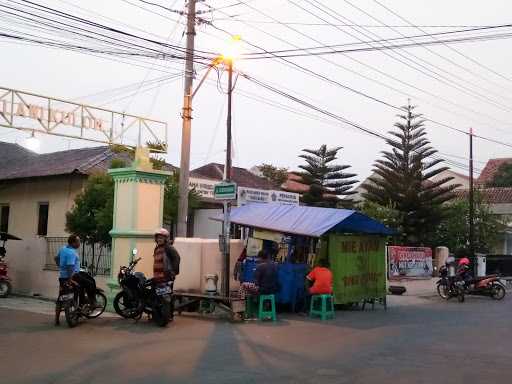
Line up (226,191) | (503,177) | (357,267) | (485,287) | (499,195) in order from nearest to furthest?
(226,191) < (357,267) < (485,287) < (499,195) < (503,177)

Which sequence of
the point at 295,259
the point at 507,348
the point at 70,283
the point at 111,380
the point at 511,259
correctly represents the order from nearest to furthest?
1. the point at 111,380
2. the point at 507,348
3. the point at 70,283
4. the point at 295,259
5. the point at 511,259

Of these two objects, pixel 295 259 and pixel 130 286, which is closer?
pixel 130 286

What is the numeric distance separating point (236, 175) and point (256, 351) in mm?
25186

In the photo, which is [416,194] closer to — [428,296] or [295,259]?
[428,296]

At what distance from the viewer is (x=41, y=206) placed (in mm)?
20391

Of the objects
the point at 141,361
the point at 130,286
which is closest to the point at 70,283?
the point at 130,286

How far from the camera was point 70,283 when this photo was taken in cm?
1080

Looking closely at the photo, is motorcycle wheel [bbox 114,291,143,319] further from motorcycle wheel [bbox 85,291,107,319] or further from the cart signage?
the cart signage

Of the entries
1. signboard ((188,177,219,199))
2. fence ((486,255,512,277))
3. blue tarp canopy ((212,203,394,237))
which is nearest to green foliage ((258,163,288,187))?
fence ((486,255,512,277))

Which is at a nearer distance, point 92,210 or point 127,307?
point 127,307

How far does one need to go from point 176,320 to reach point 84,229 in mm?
5670

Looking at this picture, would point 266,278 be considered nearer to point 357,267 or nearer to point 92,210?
point 357,267

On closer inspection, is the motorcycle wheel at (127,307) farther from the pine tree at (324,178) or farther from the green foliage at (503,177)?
the green foliage at (503,177)

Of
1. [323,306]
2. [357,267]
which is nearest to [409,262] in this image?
[357,267]
